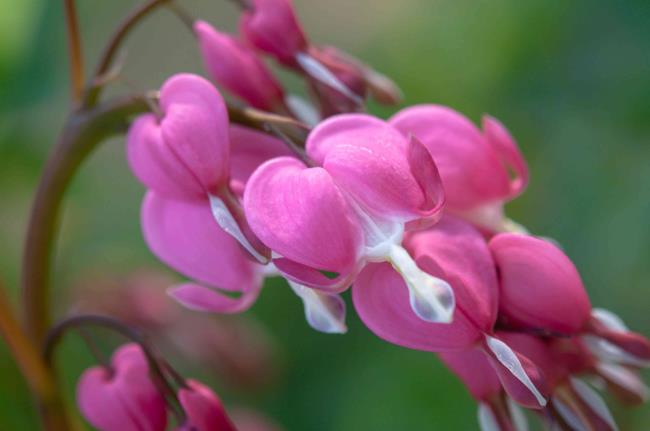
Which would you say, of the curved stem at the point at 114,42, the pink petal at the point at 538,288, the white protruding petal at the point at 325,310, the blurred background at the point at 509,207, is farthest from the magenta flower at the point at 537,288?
the blurred background at the point at 509,207

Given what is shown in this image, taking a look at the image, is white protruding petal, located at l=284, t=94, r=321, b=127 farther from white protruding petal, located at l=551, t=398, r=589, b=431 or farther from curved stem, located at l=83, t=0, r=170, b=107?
white protruding petal, located at l=551, t=398, r=589, b=431

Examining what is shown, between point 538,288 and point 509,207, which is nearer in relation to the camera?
point 538,288

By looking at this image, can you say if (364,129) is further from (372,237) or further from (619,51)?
(619,51)

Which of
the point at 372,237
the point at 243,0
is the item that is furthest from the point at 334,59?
the point at 372,237

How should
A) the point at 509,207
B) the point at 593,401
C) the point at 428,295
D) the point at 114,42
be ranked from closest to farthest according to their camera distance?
1. the point at 428,295
2. the point at 593,401
3. the point at 114,42
4. the point at 509,207

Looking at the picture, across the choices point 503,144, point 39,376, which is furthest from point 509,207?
point 39,376

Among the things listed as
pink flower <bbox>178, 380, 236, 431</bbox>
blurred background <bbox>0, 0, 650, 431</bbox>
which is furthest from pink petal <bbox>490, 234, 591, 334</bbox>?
blurred background <bbox>0, 0, 650, 431</bbox>

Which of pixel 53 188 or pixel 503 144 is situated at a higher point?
pixel 503 144

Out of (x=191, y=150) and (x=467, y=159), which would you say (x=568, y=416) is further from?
(x=191, y=150)
